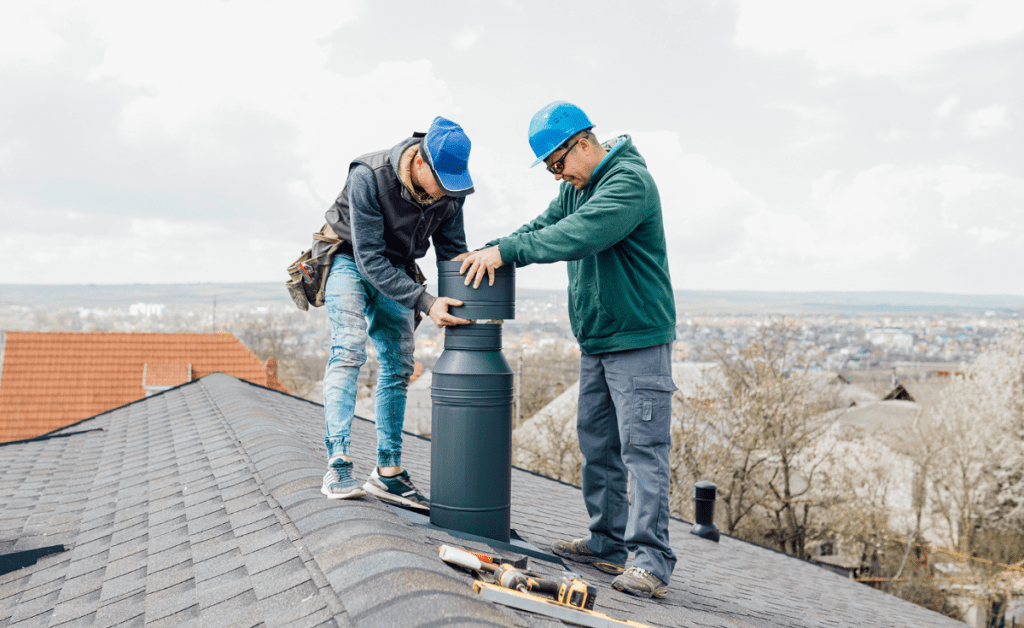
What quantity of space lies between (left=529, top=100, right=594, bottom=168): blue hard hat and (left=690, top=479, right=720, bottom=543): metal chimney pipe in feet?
16.4

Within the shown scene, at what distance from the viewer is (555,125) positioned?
10.2 feet

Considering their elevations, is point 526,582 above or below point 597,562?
above

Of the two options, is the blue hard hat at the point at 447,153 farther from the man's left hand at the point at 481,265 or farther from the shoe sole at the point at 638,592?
the shoe sole at the point at 638,592

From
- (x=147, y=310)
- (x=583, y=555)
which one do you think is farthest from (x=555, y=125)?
(x=147, y=310)

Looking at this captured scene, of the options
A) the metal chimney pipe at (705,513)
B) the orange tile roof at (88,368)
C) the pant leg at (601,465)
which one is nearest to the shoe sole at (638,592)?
the pant leg at (601,465)

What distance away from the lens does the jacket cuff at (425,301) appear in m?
2.87

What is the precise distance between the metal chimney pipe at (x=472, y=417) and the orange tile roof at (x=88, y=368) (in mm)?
16187

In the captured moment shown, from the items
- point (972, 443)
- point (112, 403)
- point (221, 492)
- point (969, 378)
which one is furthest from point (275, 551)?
point (969, 378)

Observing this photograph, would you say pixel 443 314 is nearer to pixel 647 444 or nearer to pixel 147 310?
pixel 647 444

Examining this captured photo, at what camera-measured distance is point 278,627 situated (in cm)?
181

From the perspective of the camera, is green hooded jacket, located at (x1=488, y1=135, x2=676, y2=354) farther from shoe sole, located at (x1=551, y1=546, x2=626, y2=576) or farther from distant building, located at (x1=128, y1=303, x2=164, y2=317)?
distant building, located at (x1=128, y1=303, x2=164, y2=317)

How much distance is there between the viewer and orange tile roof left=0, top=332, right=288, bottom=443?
55.2 feet

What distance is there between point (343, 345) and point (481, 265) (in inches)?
30.2

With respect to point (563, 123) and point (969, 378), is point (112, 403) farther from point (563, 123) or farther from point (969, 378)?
point (969, 378)
